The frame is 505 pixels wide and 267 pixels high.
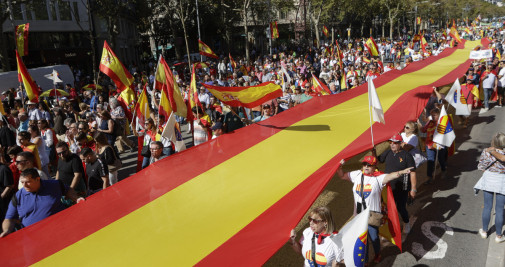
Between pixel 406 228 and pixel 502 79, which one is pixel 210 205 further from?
pixel 502 79

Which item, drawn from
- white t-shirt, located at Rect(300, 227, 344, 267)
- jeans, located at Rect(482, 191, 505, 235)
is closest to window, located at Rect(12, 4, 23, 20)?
white t-shirt, located at Rect(300, 227, 344, 267)

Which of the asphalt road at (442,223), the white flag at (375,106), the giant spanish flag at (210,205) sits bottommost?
the asphalt road at (442,223)

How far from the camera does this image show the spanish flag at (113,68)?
996 centimetres

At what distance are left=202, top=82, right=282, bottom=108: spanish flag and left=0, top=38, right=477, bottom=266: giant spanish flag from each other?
0.48m

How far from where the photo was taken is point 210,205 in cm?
441

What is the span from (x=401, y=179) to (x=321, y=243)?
8.07 feet

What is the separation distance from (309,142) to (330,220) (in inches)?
87.9

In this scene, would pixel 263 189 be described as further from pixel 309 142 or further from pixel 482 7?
pixel 482 7

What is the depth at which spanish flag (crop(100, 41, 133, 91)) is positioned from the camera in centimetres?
996

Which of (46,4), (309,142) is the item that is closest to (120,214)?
(309,142)

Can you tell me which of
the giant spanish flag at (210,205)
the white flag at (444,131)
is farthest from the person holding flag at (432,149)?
the giant spanish flag at (210,205)

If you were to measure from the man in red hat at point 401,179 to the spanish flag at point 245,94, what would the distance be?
2.37 metres

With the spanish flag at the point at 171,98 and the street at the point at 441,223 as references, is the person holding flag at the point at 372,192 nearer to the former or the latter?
the street at the point at 441,223

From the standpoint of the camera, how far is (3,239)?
3.85 meters
